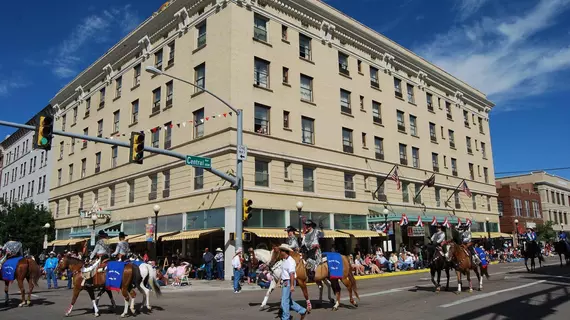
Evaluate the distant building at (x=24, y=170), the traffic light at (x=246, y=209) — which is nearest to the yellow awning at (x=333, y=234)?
the traffic light at (x=246, y=209)

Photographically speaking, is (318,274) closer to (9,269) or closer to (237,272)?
(237,272)

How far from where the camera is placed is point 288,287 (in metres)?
10.5

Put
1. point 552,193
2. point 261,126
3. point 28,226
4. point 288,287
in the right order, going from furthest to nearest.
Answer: point 552,193 < point 28,226 < point 261,126 < point 288,287

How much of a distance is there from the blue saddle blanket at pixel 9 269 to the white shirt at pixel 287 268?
9614 mm

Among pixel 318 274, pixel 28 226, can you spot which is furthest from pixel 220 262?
pixel 28 226

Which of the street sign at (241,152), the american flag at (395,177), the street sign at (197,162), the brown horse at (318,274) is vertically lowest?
the brown horse at (318,274)

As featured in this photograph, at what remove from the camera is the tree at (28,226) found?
43188mm

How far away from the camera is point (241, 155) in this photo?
873 inches

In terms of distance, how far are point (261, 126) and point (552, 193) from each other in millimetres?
64859

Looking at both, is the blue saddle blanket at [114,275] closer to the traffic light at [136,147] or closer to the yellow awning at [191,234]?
the traffic light at [136,147]

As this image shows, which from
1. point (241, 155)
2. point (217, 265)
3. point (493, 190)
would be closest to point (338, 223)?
point (217, 265)

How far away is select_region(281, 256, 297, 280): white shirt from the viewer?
35.1 feet

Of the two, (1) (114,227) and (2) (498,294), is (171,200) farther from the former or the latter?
(2) (498,294)

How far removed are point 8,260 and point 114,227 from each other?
21.1m
